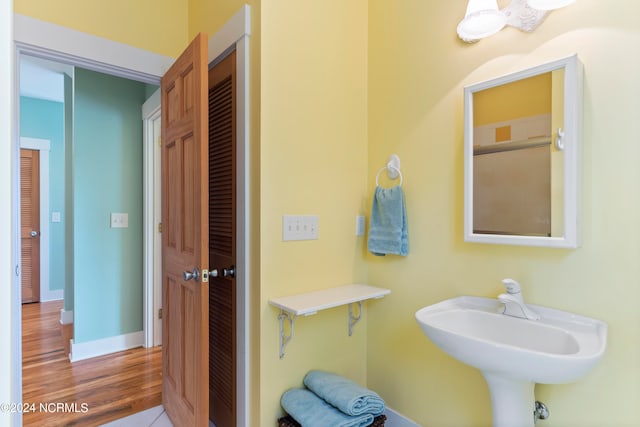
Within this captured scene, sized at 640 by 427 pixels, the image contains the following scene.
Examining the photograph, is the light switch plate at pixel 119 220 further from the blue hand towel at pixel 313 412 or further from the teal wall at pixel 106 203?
the blue hand towel at pixel 313 412

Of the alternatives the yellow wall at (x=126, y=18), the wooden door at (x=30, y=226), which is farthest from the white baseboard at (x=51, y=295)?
the yellow wall at (x=126, y=18)

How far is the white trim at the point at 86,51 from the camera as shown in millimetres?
1528

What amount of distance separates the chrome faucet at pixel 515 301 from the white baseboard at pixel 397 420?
32.2 inches

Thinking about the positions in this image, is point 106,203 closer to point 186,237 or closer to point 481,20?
point 186,237

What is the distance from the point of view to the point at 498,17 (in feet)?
4.24

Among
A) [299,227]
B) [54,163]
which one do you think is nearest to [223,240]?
[299,227]

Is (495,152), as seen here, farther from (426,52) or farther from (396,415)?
(396,415)

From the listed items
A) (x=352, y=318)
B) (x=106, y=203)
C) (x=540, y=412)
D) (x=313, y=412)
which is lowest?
(x=313, y=412)

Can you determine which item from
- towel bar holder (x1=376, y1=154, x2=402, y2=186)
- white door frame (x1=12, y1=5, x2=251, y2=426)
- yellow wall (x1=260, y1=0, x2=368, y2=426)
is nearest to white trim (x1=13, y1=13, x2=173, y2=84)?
white door frame (x1=12, y1=5, x2=251, y2=426)

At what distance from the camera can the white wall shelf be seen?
1.40 meters

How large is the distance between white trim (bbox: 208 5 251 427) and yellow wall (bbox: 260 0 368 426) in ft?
0.34

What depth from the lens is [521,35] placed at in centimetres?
130

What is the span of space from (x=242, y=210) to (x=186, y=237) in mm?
327

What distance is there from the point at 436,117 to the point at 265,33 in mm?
863
